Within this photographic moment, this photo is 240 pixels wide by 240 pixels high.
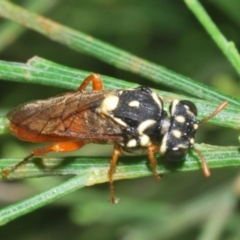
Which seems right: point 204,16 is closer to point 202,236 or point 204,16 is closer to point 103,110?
point 103,110

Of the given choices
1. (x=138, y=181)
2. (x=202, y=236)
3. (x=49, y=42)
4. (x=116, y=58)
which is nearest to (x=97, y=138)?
(x=116, y=58)

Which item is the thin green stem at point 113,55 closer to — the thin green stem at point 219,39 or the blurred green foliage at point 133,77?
the thin green stem at point 219,39

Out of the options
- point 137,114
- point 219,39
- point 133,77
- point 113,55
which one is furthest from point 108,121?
point 133,77

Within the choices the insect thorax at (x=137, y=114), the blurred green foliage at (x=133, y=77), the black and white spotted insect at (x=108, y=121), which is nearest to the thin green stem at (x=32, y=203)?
the black and white spotted insect at (x=108, y=121)

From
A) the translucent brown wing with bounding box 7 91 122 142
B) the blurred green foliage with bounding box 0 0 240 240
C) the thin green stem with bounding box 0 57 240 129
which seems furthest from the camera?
the blurred green foliage with bounding box 0 0 240 240

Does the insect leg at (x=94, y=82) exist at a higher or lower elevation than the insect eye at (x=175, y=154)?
higher

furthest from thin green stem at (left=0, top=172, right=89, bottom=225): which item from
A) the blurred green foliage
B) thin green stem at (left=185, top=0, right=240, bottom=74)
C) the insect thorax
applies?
the blurred green foliage

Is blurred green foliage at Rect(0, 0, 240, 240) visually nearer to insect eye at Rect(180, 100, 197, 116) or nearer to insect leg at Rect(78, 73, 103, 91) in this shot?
insect leg at Rect(78, 73, 103, 91)
